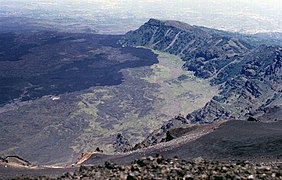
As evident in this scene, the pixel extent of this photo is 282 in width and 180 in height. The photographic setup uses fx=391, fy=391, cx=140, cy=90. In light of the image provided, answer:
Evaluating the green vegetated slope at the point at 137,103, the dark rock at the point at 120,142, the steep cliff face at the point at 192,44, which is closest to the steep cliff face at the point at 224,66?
the steep cliff face at the point at 192,44

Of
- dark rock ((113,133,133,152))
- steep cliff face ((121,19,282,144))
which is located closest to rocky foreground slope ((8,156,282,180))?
steep cliff face ((121,19,282,144))

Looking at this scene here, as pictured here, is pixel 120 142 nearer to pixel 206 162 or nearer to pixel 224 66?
pixel 206 162

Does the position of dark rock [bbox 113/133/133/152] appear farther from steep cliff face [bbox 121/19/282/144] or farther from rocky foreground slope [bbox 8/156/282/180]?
rocky foreground slope [bbox 8/156/282/180]

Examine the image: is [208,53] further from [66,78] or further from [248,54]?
[66,78]

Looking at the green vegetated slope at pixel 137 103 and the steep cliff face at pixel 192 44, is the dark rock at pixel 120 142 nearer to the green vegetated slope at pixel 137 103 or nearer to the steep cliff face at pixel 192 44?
the green vegetated slope at pixel 137 103

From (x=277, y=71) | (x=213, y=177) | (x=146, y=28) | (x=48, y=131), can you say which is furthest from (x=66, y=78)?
(x=213, y=177)
